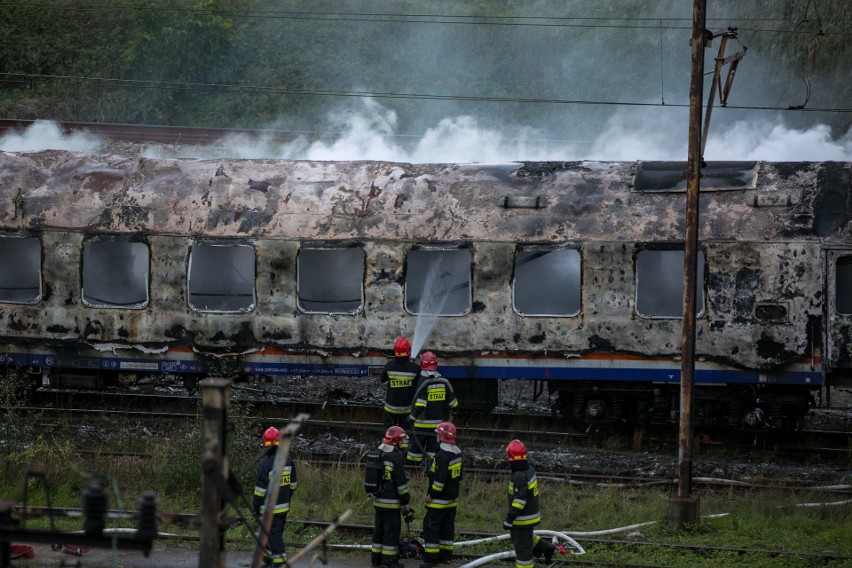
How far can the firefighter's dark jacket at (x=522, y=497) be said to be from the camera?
29.0ft

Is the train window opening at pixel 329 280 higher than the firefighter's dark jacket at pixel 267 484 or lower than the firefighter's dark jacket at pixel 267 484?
higher

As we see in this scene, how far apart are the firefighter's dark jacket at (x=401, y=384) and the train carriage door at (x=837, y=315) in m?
5.56

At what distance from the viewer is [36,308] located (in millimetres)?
14516

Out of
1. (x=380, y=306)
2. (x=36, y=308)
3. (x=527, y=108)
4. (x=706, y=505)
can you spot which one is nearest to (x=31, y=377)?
(x=36, y=308)

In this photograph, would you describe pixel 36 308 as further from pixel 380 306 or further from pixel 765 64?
pixel 765 64

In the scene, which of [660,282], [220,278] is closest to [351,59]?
[220,278]

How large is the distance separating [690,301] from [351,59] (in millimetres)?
20971

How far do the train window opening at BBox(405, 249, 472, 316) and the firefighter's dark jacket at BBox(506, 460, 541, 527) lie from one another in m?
5.20

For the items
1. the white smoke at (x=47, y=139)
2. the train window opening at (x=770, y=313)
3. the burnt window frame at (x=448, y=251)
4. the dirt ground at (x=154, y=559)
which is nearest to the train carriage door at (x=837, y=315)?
the train window opening at (x=770, y=313)

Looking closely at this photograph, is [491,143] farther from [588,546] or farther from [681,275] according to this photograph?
[588,546]

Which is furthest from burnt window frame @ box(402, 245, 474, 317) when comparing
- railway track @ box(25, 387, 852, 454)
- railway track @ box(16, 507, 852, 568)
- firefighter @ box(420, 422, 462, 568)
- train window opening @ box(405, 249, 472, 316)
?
firefighter @ box(420, 422, 462, 568)

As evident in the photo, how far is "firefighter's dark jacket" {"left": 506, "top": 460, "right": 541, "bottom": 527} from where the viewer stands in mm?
8844

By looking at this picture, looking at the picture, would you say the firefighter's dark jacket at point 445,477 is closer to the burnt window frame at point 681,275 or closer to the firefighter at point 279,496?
the firefighter at point 279,496

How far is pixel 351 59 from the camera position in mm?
30016
